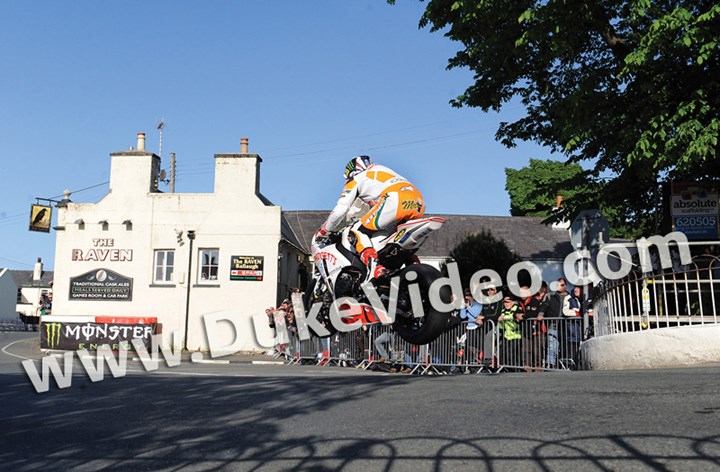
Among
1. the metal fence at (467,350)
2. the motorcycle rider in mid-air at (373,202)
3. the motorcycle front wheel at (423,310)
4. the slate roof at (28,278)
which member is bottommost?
the metal fence at (467,350)

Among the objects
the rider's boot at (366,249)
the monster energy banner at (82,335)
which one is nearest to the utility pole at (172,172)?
the monster energy banner at (82,335)

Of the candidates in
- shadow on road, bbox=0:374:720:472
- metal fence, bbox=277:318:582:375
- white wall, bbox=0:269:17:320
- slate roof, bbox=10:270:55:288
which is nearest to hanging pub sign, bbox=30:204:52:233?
metal fence, bbox=277:318:582:375

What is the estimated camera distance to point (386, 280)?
8.11m

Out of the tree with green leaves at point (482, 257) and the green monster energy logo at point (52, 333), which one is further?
the tree with green leaves at point (482, 257)

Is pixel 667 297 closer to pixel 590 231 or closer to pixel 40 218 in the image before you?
pixel 590 231

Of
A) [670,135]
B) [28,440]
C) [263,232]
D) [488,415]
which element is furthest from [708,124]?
[263,232]

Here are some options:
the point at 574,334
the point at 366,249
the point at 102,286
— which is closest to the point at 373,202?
the point at 366,249

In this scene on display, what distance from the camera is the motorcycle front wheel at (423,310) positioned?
7.40 metres

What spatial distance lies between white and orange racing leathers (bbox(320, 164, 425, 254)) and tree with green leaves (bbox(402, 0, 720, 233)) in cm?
656

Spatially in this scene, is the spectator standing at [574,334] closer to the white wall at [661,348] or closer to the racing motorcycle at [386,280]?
the white wall at [661,348]

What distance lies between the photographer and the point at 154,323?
95.3 ft

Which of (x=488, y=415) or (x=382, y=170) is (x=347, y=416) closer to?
(x=488, y=415)

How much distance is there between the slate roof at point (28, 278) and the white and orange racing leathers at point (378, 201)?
91615 mm

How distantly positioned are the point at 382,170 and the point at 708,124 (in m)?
8.03
